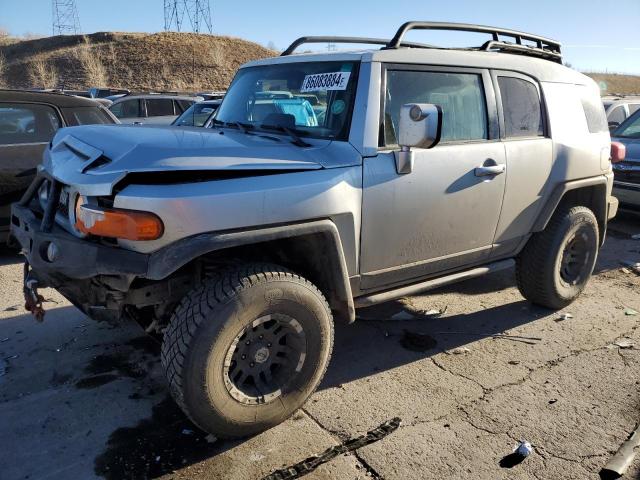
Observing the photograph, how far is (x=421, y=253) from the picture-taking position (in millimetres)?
3426

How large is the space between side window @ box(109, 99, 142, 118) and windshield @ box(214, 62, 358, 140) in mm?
9652

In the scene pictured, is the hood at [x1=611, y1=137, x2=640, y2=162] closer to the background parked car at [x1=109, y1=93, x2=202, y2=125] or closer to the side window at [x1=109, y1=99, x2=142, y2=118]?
the background parked car at [x1=109, y1=93, x2=202, y2=125]

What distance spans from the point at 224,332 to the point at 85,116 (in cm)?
431

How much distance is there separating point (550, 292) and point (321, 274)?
92.6 inches

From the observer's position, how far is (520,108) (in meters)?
3.90

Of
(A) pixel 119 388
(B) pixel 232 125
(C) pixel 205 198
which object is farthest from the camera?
(B) pixel 232 125

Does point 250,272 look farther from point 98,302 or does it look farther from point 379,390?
point 379,390

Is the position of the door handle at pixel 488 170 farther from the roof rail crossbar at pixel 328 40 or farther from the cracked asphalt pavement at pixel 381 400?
the roof rail crossbar at pixel 328 40

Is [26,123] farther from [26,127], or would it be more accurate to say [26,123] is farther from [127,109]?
[127,109]

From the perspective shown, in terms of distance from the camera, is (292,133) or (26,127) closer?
(292,133)

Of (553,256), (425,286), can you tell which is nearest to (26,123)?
(425,286)

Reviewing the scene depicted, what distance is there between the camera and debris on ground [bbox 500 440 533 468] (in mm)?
2686

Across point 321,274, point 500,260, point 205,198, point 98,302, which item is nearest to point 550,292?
point 500,260

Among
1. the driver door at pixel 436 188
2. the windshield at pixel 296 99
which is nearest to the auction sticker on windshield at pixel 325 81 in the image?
the windshield at pixel 296 99
